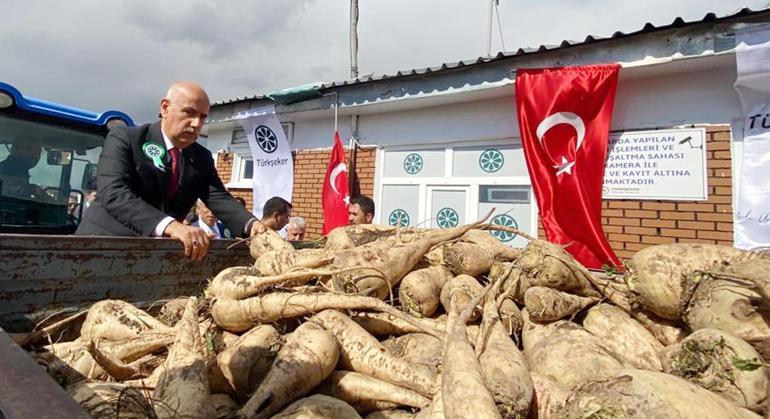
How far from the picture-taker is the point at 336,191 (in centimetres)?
704

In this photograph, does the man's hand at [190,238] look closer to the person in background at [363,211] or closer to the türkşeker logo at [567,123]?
the person in background at [363,211]

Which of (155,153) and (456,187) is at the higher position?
(456,187)

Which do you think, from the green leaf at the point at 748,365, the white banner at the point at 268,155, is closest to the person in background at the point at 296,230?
the white banner at the point at 268,155

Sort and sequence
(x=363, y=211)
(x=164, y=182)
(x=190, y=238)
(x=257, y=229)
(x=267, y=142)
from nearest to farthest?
(x=190, y=238) → (x=164, y=182) → (x=257, y=229) → (x=363, y=211) → (x=267, y=142)

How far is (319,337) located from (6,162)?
13.8 feet

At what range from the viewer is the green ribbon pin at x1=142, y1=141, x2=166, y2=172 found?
114 inches

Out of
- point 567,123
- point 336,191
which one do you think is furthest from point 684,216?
point 336,191

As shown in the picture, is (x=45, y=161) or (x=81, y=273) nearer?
(x=81, y=273)

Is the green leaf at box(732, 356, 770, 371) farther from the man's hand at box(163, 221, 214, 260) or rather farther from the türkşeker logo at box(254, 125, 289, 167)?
the türkşeker logo at box(254, 125, 289, 167)

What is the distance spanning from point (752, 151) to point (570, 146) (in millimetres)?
1693

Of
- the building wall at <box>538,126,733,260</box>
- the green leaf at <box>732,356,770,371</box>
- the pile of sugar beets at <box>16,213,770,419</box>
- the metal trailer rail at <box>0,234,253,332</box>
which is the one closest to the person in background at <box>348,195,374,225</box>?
the pile of sugar beets at <box>16,213,770,419</box>

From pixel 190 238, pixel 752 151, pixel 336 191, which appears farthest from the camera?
pixel 336 191

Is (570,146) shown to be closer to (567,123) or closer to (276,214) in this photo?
(567,123)

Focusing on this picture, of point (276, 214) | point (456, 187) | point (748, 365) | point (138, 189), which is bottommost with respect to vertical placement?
point (748, 365)
